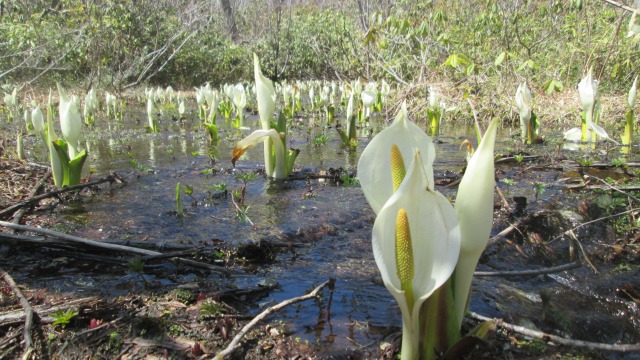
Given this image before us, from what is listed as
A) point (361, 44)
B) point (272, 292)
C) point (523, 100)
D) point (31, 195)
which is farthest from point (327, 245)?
point (361, 44)

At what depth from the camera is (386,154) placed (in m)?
1.20

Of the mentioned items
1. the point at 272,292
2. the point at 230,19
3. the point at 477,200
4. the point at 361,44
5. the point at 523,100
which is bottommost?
the point at 272,292

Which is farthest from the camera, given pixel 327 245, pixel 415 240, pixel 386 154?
pixel 327 245

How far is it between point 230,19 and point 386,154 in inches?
1011

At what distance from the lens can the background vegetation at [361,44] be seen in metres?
7.59

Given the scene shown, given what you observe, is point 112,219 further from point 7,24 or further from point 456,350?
point 7,24

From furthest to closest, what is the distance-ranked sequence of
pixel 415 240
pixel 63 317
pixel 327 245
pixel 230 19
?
pixel 230 19, pixel 327 245, pixel 63 317, pixel 415 240

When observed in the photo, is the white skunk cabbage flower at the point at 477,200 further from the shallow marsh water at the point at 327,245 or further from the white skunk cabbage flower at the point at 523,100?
the white skunk cabbage flower at the point at 523,100

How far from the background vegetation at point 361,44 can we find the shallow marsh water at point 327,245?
1.47 metres

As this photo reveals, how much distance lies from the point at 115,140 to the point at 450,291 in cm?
580

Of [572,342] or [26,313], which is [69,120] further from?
[572,342]

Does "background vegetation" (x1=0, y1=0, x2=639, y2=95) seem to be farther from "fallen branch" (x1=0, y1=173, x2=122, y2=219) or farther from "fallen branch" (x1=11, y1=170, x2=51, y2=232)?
"fallen branch" (x1=11, y1=170, x2=51, y2=232)

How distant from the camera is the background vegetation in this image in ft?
24.9

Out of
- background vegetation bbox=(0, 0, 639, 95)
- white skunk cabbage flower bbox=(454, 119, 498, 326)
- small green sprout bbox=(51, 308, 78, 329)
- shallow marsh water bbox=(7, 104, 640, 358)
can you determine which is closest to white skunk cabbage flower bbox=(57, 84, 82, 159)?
shallow marsh water bbox=(7, 104, 640, 358)
